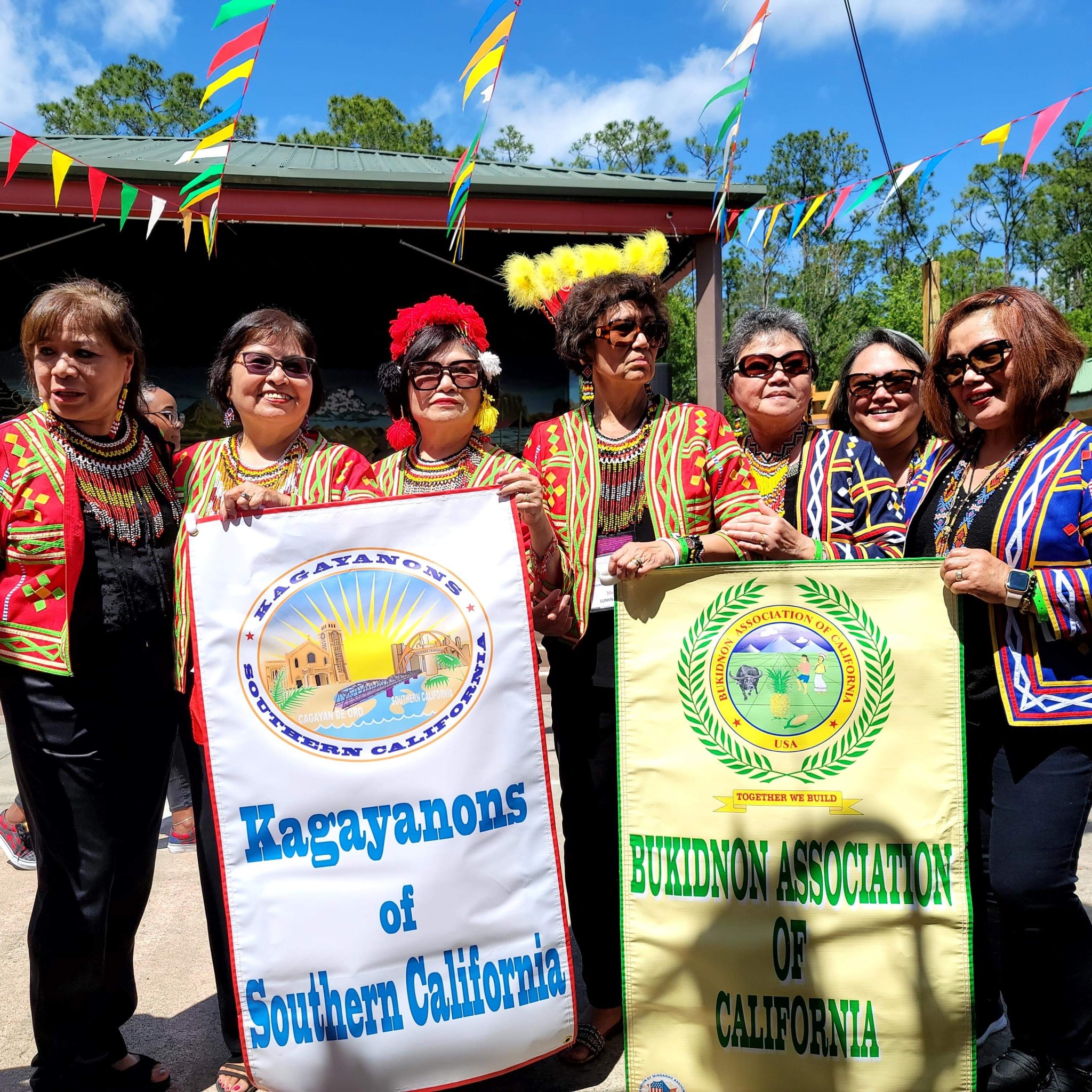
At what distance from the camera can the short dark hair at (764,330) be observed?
2738 millimetres

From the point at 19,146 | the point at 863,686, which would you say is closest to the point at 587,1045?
the point at 863,686

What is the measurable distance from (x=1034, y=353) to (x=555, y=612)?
1296 mm

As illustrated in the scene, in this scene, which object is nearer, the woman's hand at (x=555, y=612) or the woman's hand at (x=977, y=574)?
the woman's hand at (x=977, y=574)

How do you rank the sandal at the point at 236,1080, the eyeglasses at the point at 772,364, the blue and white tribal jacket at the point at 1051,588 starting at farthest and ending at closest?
the eyeglasses at the point at 772,364 < the sandal at the point at 236,1080 < the blue and white tribal jacket at the point at 1051,588

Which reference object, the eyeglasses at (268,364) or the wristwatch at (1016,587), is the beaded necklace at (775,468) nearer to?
the wristwatch at (1016,587)

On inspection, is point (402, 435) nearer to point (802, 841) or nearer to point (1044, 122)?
point (802, 841)

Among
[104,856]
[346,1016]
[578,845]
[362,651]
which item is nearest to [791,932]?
[578,845]

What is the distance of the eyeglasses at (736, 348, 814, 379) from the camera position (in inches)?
106

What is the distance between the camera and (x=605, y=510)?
7.80 feet

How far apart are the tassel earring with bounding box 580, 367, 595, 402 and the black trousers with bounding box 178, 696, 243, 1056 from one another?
4.60ft

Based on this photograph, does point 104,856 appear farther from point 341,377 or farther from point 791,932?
point 341,377

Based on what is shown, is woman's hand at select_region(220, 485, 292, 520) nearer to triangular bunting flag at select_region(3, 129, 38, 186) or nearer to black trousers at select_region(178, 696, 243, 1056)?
black trousers at select_region(178, 696, 243, 1056)

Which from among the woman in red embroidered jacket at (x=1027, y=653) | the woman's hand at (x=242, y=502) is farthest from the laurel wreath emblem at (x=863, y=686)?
the woman's hand at (x=242, y=502)

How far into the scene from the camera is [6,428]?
2107mm
